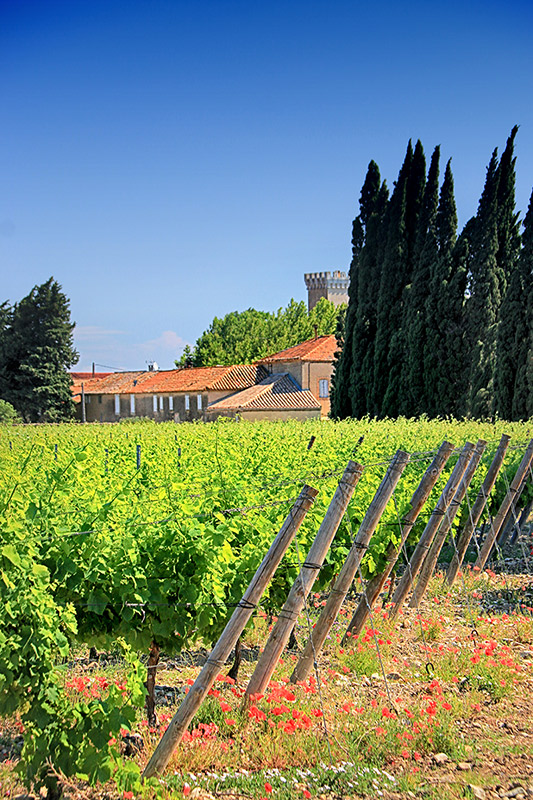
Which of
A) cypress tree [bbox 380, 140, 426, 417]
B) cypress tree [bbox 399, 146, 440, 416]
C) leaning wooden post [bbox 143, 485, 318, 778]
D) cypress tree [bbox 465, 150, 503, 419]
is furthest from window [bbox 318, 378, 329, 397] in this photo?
leaning wooden post [bbox 143, 485, 318, 778]

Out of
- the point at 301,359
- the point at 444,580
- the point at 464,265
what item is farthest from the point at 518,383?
the point at 301,359

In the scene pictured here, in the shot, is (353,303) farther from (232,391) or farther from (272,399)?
(232,391)

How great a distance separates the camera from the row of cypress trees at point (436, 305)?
61.7 ft

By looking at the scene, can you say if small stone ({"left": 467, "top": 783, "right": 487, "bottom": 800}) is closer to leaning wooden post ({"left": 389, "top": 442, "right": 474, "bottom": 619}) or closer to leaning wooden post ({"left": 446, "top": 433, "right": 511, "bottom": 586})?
leaning wooden post ({"left": 389, "top": 442, "right": 474, "bottom": 619})

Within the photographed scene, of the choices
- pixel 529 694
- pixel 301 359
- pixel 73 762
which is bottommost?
pixel 529 694

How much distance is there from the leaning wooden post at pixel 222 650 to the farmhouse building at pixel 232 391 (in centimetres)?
3591

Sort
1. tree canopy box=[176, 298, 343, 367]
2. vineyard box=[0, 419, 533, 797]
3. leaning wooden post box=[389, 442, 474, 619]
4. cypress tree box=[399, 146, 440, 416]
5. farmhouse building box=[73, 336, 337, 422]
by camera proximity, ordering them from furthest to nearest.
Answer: tree canopy box=[176, 298, 343, 367] → farmhouse building box=[73, 336, 337, 422] → cypress tree box=[399, 146, 440, 416] → leaning wooden post box=[389, 442, 474, 619] → vineyard box=[0, 419, 533, 797]

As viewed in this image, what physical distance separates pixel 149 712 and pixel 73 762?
3.34ft

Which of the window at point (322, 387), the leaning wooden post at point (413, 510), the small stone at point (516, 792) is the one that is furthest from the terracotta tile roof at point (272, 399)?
the small stone at point (516, 792)

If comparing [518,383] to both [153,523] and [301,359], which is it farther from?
[301,359]

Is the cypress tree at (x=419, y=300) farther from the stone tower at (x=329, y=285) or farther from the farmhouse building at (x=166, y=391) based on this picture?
the stone tower at (x=329, y=285)

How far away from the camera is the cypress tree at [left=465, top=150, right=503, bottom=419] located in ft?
70.6

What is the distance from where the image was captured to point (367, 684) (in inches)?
202

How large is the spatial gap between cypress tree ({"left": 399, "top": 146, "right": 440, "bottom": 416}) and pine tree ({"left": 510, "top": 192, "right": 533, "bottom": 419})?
17.9 feet
